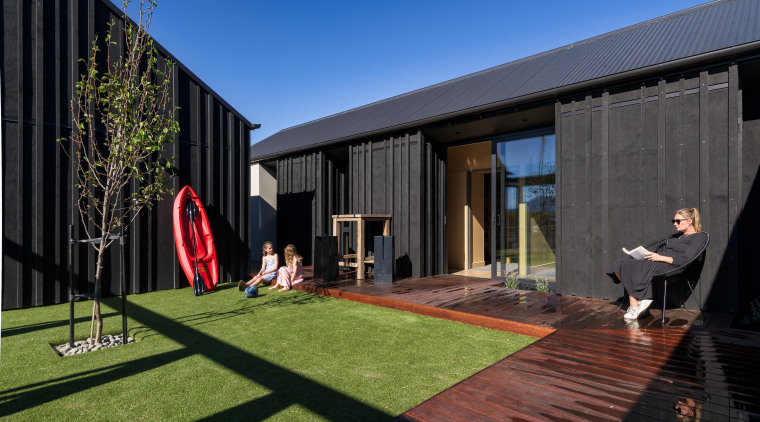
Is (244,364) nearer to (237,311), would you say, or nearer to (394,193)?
(237,311)

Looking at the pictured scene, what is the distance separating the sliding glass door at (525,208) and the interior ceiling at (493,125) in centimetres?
18

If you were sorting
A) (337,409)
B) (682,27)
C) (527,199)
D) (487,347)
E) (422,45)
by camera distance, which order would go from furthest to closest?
1. (422,45)
2. (527,199)
3. (682,27)
4. (487,347)
5. (337,409)

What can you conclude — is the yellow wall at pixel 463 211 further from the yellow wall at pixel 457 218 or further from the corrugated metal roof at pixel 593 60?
the corrugated metal roof at pixel 593 60

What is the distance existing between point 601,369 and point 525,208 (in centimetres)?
369

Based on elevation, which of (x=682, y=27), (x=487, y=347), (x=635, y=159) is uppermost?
(x=682, y=27)

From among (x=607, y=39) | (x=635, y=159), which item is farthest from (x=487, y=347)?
(x=607, y=39)

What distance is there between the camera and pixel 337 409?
2.62m

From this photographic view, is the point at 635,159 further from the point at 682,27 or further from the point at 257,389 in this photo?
the point at 257,389

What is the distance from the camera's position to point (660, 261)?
4.29 m

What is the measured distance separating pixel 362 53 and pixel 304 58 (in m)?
2.08

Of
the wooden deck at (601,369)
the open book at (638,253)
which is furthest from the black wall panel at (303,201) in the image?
the open book at (638,253)

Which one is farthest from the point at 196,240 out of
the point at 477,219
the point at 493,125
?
the point at 477,219

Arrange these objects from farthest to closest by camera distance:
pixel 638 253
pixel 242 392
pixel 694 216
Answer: pixel 638 253 → pixel 694 216 → pixel 242 392

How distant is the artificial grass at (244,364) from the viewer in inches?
105
